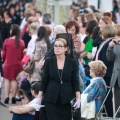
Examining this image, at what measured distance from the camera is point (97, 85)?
48.1ft

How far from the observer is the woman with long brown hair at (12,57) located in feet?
61.0

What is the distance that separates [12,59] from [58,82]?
5.59 meters

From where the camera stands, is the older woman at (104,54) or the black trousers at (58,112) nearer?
the black trousers at (58,112)

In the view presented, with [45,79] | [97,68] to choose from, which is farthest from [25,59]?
[45,79]

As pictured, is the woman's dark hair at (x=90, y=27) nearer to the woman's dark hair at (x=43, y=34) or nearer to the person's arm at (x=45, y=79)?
the woman's dark hair at (x=43, y=34)

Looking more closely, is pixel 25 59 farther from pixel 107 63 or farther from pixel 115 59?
pixel 115 59

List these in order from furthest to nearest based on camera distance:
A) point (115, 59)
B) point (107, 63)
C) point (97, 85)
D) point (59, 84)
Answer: point (107, 63)
point (115, 59)
point (97, 85)
point (59, 84)

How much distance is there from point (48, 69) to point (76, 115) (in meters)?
0.82

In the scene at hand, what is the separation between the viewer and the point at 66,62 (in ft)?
43.9

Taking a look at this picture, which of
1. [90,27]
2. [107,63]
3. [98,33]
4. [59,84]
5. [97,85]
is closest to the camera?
[59,84]

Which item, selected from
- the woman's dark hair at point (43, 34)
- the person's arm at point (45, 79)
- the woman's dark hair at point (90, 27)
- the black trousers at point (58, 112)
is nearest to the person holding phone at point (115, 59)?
the black trousers at point (58, 112)

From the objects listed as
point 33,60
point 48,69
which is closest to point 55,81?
point 48,69

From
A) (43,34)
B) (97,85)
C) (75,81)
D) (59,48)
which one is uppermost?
(59,48)

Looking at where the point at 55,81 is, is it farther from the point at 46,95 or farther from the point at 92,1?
the point at 92,1
